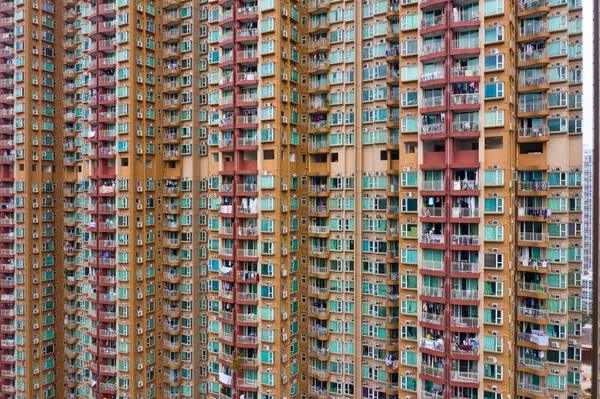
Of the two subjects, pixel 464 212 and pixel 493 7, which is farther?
pixel 464 212

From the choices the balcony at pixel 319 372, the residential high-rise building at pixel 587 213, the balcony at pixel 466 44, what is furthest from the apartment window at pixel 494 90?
the residential high-rise building at pixel 587 213

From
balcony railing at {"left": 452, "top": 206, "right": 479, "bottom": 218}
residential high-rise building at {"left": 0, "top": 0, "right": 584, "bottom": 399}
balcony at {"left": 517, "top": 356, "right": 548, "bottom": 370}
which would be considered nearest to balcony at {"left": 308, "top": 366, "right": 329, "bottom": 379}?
residential high-rise building at {"left": 0, "top": 0, "right": 584, "bottom": 399}

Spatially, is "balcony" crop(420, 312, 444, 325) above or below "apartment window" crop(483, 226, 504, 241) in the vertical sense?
below

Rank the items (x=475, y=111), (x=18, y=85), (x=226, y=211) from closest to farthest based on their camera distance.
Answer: (x=475, y=111), (x=226, y=211), (x=18, y=85)

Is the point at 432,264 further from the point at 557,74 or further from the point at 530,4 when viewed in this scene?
the point at 530,4

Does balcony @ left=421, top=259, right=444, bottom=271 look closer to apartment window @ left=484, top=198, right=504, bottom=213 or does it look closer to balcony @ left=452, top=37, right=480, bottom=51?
apartment window @ left=484, top=198, right=504, bottom=213

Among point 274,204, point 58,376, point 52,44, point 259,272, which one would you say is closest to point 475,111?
point 274,204

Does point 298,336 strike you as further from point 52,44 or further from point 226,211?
point 52,44

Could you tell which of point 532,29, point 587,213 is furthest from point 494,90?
point 587,213

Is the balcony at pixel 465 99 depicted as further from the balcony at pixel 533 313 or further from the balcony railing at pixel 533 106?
the balcony at pixel 533 313
